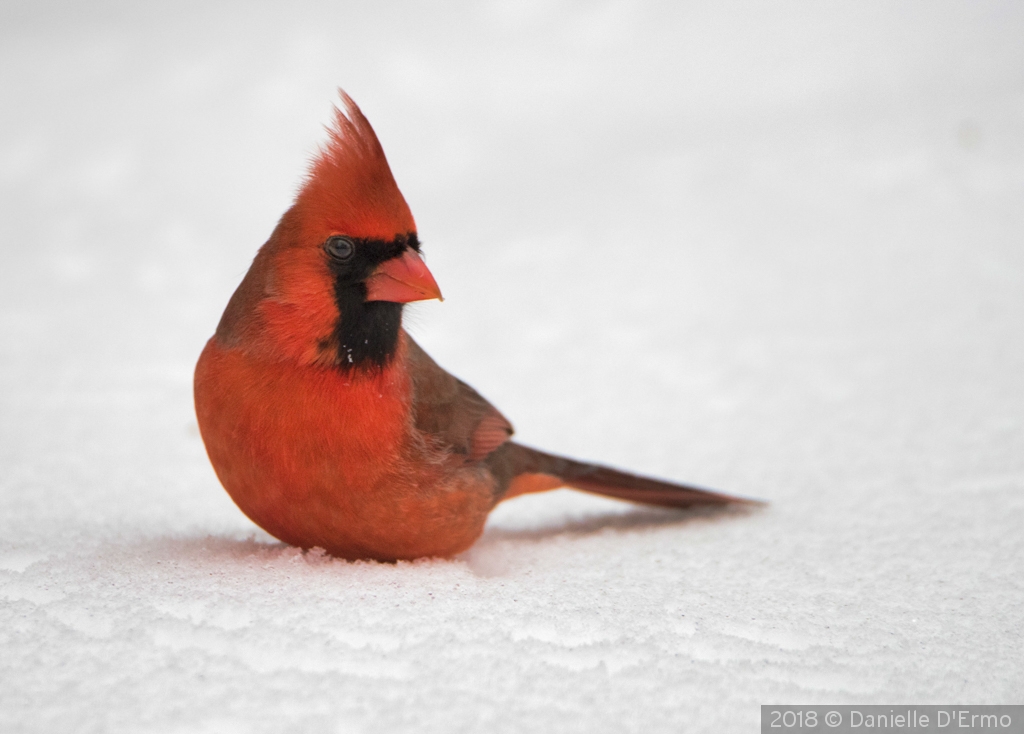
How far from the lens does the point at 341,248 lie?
1.51 meters

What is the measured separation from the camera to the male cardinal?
151cm

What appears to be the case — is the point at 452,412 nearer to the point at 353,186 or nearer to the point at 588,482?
the point at 353,186

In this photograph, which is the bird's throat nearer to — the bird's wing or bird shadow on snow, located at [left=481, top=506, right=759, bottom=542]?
the bird's wing

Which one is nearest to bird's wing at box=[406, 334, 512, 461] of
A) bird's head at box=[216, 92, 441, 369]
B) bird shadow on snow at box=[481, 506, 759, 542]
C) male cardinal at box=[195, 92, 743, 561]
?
male cardinal at box=[195, 92, 743, 561]

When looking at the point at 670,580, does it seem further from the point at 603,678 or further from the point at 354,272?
the point at 354,272

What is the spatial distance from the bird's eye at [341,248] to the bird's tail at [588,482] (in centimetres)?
61

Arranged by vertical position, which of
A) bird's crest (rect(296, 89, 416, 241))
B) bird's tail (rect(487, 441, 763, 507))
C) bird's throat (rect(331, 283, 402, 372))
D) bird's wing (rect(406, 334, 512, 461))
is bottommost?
bird's tail (rect(487, 441, 763, 507))

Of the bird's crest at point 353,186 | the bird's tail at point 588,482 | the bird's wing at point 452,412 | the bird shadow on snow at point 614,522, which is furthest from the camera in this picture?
the bird shadow on snow at point 614,522

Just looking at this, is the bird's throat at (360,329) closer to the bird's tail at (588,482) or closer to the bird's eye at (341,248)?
the bird's eye at (341,248)

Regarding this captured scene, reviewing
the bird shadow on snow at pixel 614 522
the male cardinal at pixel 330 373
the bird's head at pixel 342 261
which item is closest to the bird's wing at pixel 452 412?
the male cardinal at pixel 330 373

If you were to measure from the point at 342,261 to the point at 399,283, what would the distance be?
95mm

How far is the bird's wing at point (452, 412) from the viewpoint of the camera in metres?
1.70

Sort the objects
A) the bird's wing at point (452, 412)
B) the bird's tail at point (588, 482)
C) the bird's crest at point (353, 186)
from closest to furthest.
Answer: the bird's crest at point (353, 186) < the bird's wing at point (452, 412) < the bird's tail at point (588, 482)

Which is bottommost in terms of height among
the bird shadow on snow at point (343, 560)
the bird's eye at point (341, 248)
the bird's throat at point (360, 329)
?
the bird shadow on snow at point (343, 560)
